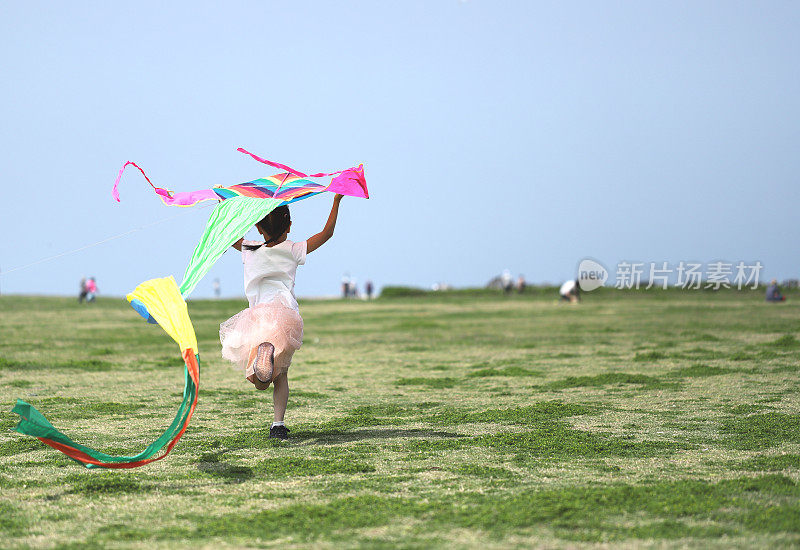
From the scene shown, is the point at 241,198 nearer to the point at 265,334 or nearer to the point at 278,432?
the point at 265,334

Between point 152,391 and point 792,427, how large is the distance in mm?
7696

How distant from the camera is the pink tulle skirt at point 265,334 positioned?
717 cm

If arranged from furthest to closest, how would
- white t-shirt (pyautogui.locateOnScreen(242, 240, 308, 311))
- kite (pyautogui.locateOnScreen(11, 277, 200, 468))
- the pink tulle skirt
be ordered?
white t-shirt (pyautogui.locateOnScreen(242, 240, 308, 311))
the pink tulle skirt
kite (pyautogui.locateOnScreen(11, 277, 200, 468))

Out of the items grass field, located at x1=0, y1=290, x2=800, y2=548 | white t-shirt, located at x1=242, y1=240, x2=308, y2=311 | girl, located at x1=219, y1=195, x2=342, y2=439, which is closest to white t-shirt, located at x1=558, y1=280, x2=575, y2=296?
grass field, located at x1=0, y1=290, x2=800, y2=548

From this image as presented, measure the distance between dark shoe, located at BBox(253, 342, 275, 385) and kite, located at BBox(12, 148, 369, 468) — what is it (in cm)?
49

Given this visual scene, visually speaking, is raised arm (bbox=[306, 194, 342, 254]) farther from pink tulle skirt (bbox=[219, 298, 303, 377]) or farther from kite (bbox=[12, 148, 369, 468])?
pink tulle skirt (bbox=[219, 298, 303, 377])

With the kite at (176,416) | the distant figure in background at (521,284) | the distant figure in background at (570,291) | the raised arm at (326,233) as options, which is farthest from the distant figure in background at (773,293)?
the kite at (176,416)

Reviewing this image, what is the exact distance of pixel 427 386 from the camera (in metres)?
11.6

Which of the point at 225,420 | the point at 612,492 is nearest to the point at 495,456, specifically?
the point at 612,492

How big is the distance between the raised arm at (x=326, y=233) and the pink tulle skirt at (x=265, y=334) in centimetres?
60

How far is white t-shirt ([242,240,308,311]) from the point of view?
7.34 m

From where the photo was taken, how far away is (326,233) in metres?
7.63

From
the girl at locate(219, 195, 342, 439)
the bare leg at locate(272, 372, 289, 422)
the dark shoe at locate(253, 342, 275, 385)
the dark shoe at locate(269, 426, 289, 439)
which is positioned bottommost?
the dark shoe at locate(269, 426, 289, 439)

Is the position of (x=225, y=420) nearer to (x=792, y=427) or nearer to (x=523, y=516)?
(x=523, y=516)
